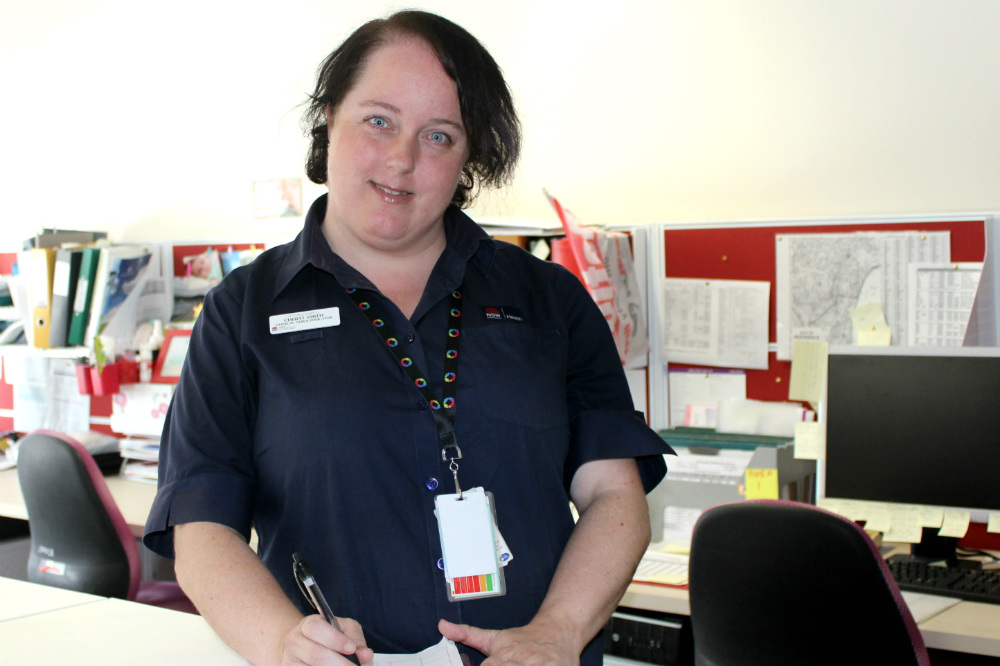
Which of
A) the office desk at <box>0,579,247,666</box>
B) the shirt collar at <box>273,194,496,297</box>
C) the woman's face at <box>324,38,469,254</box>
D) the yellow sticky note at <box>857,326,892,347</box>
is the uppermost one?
the woman's face at <box>324,38,469,254</box>

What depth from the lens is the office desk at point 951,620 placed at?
5.34ft

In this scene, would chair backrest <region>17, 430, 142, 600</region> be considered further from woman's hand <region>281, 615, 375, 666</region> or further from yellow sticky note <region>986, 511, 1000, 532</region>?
yellow sticky note <region>986, 511, 1000, 532</region>

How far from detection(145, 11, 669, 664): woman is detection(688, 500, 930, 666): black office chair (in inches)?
18.8

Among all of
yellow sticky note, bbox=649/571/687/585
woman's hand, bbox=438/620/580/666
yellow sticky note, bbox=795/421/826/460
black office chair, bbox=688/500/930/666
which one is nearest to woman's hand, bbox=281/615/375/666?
woman's hand, bbox=438/620/580/666

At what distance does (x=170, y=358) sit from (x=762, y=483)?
206cm

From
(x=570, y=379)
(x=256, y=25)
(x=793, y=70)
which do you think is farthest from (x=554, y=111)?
(x=570, y=379)

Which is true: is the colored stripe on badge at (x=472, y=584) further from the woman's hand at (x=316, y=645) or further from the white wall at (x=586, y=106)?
the white wall at (x=586, y=106)

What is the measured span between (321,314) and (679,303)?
1607 mm

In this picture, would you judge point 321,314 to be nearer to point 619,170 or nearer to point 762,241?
point 762,241

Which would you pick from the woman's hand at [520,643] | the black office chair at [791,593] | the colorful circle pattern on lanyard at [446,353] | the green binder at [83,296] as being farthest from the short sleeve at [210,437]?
the green binder at [83,296]

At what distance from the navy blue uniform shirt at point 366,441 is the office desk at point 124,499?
1609mm

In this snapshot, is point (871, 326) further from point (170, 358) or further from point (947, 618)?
point (170, 358)

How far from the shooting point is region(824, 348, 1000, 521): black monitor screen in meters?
1.96

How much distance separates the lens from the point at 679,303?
2.47 meters
